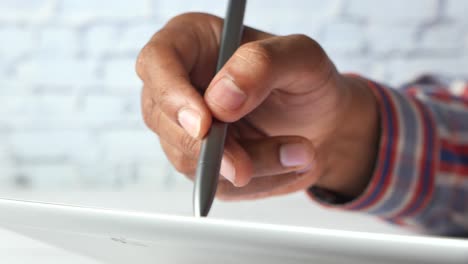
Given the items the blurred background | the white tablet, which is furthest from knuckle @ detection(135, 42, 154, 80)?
the blurred background

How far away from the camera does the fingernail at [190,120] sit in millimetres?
280

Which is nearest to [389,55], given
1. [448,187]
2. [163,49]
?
[448,187]

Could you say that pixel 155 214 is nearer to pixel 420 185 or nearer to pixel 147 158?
pixel 420 185

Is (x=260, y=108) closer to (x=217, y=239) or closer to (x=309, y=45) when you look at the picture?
(x=309, y=45)

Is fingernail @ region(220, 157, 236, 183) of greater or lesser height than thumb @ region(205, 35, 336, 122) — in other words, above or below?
below

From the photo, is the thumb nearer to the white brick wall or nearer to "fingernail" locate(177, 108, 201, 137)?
"fingernail" locate(177, 108, 201, 137)

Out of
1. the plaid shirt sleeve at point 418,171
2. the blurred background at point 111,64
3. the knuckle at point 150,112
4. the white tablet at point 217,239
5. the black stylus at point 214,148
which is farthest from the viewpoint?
the blurred background at point 111,64

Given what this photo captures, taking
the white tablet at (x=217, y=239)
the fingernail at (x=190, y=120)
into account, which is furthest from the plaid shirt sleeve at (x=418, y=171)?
the white tablet at (x=217, y=239)

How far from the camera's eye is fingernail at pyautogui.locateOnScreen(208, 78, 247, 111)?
0.28 meters

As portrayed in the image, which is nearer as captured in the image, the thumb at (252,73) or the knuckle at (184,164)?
the thumb at (252,73)

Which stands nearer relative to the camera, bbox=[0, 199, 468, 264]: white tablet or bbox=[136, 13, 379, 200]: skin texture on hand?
bbox=[0, 199, 468, 264]: white tablet

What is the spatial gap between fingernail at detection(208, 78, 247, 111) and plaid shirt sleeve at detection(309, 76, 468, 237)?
23cm

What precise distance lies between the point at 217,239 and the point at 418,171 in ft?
1.32

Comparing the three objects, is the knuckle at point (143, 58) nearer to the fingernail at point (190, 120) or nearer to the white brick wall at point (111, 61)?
the fingernail at point (190, 120)
